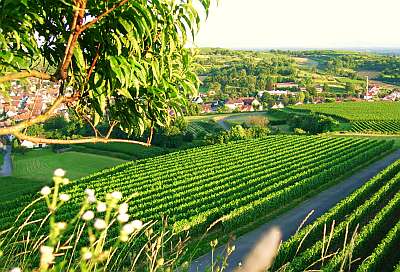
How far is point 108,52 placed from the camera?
326 centimetres

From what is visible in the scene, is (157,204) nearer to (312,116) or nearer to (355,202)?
(355,202)

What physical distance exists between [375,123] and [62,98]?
74727mm

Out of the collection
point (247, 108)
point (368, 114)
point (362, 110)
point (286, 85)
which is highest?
point (368, 114)

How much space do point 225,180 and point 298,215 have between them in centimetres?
777

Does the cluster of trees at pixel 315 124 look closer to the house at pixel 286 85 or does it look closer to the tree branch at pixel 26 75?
the tree branch at pixel 26 75

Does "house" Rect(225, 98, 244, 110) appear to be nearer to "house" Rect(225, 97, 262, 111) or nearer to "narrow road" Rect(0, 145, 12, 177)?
"house" Rect(225, 97, 262, 111)

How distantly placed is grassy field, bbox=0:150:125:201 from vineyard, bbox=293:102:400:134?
40.7 meters

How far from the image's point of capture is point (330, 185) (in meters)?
33.5

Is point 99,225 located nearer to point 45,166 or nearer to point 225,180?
point 225,180

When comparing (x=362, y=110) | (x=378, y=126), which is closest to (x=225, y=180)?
(x=378, y=126)

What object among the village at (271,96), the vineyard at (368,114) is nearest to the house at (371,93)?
the village at (271,96)

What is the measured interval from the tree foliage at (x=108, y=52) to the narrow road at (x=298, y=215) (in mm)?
13456

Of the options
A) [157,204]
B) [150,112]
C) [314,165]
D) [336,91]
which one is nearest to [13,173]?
[157,204]

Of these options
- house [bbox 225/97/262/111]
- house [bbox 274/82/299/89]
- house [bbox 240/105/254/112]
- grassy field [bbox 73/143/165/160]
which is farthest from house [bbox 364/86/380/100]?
grassy field [bbox 73/143/165/160]
